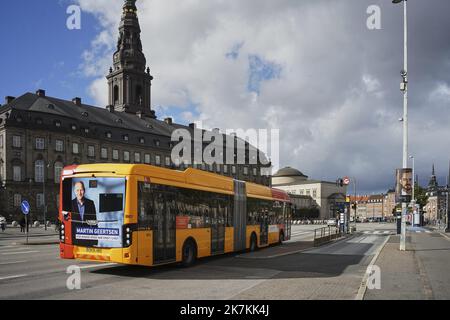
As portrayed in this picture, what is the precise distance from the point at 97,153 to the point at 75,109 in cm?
941

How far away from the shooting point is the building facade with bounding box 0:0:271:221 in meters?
72.4

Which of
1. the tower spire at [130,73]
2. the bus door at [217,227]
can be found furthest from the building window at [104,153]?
the bus door at [217,227]

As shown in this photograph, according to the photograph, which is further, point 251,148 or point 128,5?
point 251,148

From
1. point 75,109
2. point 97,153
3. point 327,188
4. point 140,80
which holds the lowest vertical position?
point 327,188

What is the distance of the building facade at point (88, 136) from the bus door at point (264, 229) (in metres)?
49.8

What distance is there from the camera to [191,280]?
11711mm

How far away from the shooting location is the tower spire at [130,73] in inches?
4218

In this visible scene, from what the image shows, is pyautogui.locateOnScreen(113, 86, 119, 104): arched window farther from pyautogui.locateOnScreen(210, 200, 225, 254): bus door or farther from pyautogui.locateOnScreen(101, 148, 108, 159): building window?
pyautogui.locateOnScreen(210, 200, 225, 254): bus door

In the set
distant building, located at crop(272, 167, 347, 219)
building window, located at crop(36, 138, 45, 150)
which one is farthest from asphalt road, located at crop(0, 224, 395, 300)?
distant building, located at crop(272, 167, 347, 219)

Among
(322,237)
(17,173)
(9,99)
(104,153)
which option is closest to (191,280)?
(322,237)

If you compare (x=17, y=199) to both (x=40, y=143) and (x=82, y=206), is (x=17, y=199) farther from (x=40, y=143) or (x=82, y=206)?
(x=82, y=206)

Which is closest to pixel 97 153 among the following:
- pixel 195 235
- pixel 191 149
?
pixel 191 149
